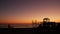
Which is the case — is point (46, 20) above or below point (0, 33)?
above

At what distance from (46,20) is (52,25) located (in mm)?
821

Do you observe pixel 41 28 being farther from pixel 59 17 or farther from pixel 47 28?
pixel 59 17

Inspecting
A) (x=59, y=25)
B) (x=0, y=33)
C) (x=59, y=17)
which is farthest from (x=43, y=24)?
(x=0, y=33)

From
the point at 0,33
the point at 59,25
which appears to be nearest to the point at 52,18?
the point at 59,25

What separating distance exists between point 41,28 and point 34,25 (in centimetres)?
161

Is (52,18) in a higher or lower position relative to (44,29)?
higher

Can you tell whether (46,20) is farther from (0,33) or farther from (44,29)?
(0,33)

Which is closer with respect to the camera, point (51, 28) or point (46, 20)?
point (51, 28)

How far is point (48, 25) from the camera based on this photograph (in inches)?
487

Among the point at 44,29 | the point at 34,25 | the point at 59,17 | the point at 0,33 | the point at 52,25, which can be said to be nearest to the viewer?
the point at 0,33

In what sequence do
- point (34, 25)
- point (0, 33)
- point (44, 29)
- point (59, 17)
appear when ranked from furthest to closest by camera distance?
point (59, 17) → point (34, 25) → point (44, 29) → point (0, 33)

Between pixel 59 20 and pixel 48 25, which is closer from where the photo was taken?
pixel 48 25

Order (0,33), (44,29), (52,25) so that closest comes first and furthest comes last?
(0,33) → (44,29) → (52,25)

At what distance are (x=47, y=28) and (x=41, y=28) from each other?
529mm
